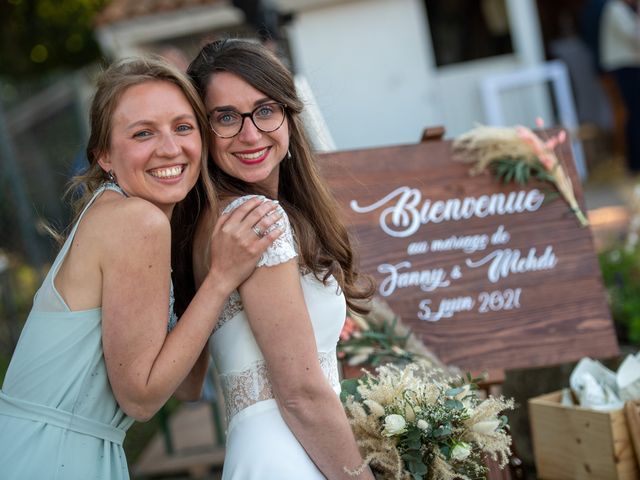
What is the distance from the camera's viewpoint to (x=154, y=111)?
7.53 ft

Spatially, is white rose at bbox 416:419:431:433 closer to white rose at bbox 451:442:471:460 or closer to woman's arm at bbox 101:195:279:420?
white rose at bbox 451:442:471:460

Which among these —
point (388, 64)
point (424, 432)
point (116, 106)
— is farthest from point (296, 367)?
point (388, 64)

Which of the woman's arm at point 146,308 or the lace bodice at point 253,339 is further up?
the woman's arm at point 146,308

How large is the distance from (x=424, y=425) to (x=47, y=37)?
15.8 m

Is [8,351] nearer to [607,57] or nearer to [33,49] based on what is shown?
[607,57]

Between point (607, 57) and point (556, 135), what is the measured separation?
6.60 metres

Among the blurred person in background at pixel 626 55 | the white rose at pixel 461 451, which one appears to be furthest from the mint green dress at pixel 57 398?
the blurred person in background at pixel 626 55

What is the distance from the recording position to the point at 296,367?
2.29m

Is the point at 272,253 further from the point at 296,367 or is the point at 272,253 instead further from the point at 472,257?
the point at 472,257

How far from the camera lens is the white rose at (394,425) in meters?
2.38

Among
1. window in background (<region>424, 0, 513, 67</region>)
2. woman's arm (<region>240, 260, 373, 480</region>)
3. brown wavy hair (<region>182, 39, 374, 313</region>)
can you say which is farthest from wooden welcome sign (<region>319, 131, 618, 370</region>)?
window in background (<region>424, 0, 513, 67</region>)

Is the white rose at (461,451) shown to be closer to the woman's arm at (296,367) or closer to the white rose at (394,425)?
the white rose at (394,425)

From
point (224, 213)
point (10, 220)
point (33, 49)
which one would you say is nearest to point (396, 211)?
point (224, 213)

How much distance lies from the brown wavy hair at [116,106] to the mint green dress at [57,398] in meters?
0.24
